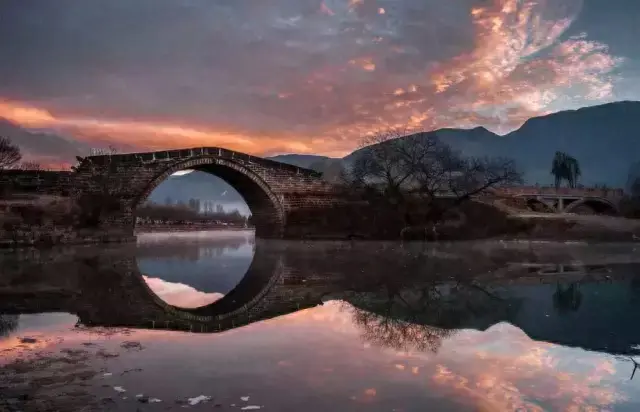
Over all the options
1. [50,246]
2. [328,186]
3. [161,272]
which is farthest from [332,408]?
[328,186]

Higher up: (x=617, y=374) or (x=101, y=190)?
(x=101, y=190)

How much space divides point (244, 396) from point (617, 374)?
442 centimetres

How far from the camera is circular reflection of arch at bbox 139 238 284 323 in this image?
998 cm

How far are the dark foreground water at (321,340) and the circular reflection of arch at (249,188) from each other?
16.6 meters

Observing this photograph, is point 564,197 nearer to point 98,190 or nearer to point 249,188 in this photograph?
point 249,188

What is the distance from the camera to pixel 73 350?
23.7 ft

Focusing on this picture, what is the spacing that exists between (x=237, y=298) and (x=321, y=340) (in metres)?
4.32

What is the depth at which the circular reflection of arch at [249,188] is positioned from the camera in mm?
32022

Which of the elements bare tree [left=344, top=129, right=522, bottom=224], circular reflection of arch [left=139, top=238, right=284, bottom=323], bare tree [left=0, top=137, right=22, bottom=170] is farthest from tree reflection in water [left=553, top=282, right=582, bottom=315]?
bare tree [left=0, top=137, right=22, bottom=170]

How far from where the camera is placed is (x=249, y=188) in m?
36.5

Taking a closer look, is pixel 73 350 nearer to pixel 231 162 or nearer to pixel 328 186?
pixel 231 162

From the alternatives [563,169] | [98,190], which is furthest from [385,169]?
[563,169]

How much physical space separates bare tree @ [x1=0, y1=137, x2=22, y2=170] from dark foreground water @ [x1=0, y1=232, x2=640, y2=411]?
23.8 metres

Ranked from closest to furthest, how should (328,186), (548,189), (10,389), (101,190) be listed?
1. (10,389)
2. (101,190)
3. (328,186)
4. (548,189)
